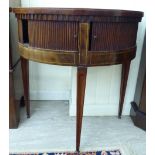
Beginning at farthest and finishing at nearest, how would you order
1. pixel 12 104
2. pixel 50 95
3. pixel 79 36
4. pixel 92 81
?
1. pixel 50 95
2. pixel 92 81
3. pixel 12 104
4. pixel 79 36

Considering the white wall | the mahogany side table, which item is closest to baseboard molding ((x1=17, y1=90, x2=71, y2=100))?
the white wall

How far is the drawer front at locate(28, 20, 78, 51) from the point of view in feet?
2.73

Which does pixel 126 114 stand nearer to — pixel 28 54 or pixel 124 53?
pixel 124 53

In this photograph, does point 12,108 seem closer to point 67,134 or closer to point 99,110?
point 67,134

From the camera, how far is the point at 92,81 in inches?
54.1

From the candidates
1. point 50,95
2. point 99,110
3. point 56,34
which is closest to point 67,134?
point 99,110

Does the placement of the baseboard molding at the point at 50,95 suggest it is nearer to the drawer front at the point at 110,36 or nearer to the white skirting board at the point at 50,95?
the white skirting board at the point at 50,95

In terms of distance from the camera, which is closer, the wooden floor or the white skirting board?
the wooden floor

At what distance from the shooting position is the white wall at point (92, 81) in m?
1.29

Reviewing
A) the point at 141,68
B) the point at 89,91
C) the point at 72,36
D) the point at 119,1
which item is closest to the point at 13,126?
the point at 89,91

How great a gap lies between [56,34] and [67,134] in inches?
25.8

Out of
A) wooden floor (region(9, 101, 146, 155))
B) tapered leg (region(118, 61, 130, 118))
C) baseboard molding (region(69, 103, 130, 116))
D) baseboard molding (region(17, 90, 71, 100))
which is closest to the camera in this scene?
wooden floor (region(9, 101, 146, 155))

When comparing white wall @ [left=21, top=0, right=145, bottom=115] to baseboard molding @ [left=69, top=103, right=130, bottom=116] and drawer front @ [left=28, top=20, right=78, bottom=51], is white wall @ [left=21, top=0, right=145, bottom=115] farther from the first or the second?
drawer front @ [left=28, top=20, right=78, bottom=51]

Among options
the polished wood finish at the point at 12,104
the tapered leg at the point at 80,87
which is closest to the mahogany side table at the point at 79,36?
the tapered leg at the point at 80,87
